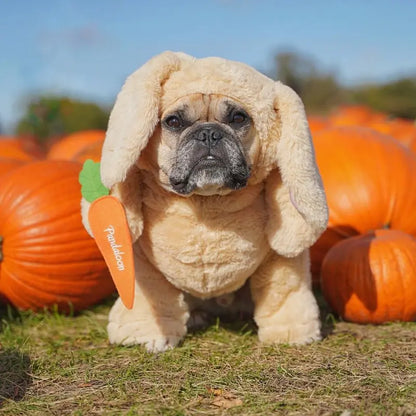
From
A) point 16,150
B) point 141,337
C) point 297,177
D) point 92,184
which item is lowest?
point 141,337

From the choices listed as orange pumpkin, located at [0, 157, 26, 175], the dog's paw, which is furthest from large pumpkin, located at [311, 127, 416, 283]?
orange pumpkin, located at [0, 157, 26, 175]

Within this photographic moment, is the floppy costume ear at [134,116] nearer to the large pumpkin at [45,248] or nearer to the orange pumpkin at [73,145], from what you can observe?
the large pumpkin at [45,248]

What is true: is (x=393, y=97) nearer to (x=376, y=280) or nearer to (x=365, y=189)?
→ (x=365, y=189)

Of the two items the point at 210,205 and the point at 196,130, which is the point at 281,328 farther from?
the point at 196,130

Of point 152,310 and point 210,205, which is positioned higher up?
point 210,205

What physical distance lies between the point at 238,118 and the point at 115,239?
67cm

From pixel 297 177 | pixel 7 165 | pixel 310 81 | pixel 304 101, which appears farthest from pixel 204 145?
pixel 310 81

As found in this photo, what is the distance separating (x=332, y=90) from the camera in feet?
66.0

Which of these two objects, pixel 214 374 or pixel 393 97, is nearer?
pixel 214 374

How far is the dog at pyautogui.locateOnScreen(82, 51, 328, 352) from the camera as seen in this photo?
2279 millimetres

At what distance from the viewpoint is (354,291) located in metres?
2.94

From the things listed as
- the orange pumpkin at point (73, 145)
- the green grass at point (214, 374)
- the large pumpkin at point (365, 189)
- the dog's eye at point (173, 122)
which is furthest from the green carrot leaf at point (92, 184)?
the orange pumpkin at point (73, 145)

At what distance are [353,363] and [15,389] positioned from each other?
4.12ft

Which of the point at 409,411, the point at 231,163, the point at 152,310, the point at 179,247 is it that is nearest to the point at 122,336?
the point at 152,310
